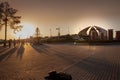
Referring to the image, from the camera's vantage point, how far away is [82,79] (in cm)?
1157

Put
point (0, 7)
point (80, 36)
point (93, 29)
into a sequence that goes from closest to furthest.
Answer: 1. point (0, 7)
2. point (93, 29)
3. point (80, 36)

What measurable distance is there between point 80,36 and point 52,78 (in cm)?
9225

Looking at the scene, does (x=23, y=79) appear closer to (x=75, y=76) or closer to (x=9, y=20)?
(x=75, y=76)

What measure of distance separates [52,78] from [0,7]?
4117 cm

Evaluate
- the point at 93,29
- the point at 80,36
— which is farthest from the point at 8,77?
the point at 80,36

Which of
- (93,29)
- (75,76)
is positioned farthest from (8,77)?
(93,29)

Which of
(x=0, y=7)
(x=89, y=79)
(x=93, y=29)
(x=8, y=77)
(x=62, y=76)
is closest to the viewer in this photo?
(x=62, y=76)

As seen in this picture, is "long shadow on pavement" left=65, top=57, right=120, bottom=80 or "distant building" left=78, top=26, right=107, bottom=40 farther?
"distant building" left=78, top=26, right=107, bottom=40

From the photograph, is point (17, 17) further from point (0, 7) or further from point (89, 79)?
point (89, 79)

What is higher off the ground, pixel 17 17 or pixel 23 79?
pixel 17 17

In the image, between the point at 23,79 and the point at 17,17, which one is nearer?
the point at 23,79

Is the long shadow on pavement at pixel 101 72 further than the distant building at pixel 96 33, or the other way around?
the distant building at pixel 96 33

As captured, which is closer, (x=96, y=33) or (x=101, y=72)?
(x=101, y=72)

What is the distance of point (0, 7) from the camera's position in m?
48.9
